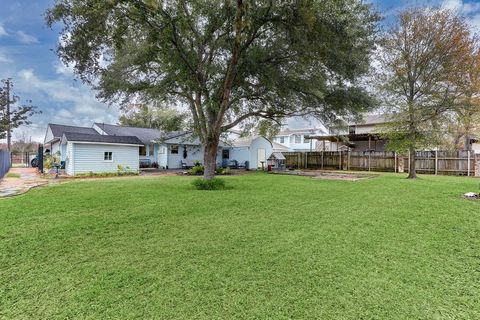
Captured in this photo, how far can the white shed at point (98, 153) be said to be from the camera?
15875 mm

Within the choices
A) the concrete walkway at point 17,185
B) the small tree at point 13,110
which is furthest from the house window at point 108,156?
the small tree at point 13,110

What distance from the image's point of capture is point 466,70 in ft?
50.8

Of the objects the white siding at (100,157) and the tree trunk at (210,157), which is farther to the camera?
the white siding at (100,157)

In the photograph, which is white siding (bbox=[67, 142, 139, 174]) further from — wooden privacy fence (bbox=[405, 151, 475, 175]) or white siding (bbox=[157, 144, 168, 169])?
wooden privacy fence (bbox=[405, 151, 475, 175])

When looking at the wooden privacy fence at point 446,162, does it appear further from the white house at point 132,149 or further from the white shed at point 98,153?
the white shed at point 98,153

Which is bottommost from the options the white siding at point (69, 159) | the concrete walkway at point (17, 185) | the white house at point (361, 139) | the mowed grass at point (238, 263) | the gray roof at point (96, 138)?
the mowed grass at point (238, 263)

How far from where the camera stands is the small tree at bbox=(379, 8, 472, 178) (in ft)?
45.2

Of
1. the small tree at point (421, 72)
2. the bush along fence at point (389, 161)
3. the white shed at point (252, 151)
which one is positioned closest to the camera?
the small tree at point (421, 72)

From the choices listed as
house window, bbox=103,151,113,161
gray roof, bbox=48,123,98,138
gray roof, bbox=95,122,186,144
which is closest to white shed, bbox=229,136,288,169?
gray roof, bbox=95,122,186,144

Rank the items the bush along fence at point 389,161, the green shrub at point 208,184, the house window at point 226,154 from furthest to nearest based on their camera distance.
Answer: the house window at point 226,154, the bush along fence at point 389,161, the green shrub at point 208,184

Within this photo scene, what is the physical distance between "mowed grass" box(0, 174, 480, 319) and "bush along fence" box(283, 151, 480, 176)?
1485cm

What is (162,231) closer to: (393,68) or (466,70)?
(393,68)

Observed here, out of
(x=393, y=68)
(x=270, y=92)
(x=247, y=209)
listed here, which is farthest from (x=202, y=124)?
(x=393, y=68)

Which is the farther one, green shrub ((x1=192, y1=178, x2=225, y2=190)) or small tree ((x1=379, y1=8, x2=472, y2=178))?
small tree ((x1=379, y1=8, x2=472, y2=178))
